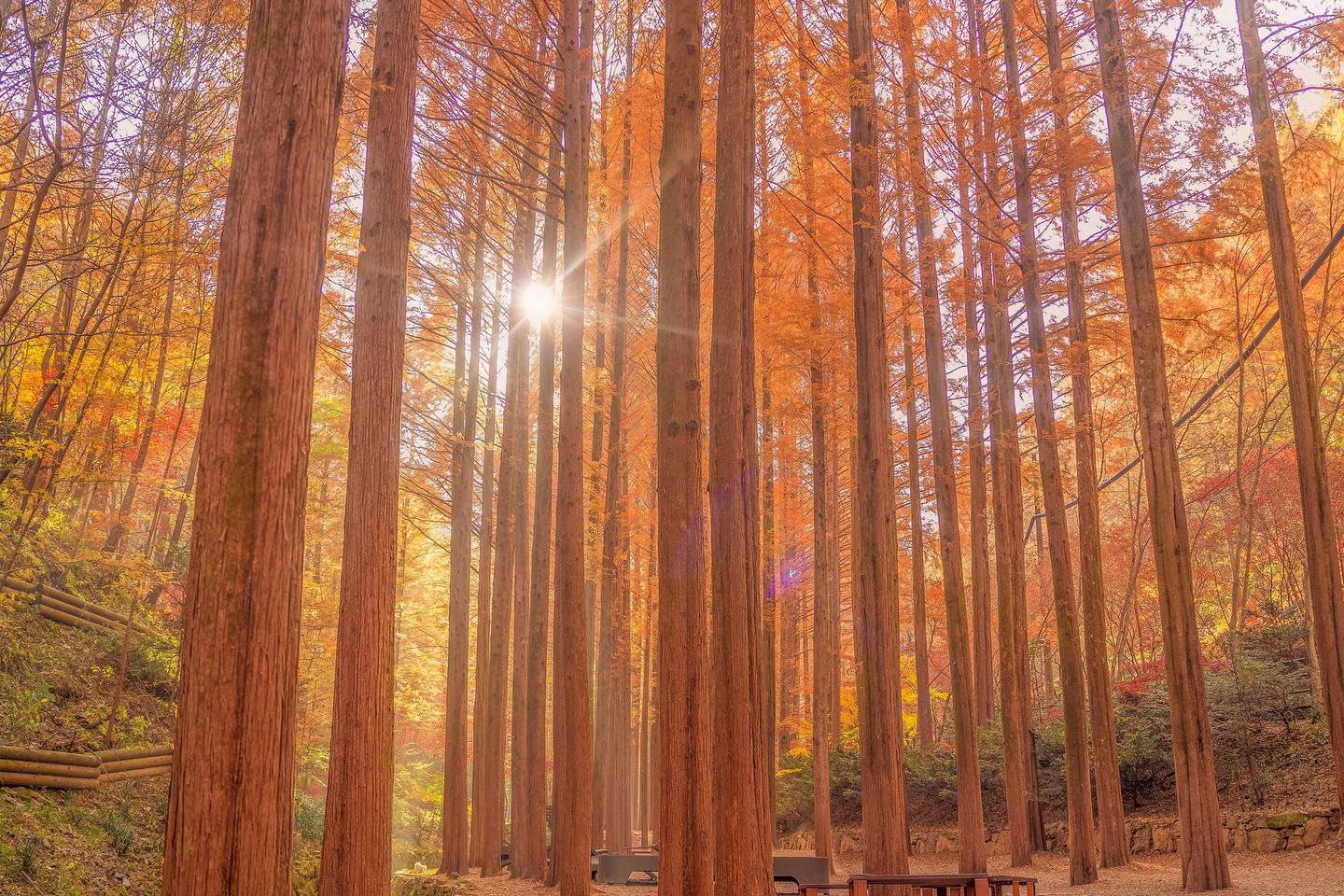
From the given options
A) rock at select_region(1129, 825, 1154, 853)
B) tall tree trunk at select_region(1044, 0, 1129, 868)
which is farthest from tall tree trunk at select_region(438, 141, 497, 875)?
rock at select_region(1129, 825, 1154, 853)

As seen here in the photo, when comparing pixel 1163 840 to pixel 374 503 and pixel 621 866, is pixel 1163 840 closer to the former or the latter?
pixel 621 866

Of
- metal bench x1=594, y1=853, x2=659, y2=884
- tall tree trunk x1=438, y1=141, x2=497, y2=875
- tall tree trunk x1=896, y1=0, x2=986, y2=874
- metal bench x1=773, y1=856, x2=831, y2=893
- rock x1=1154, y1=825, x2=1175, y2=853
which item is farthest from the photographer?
tall tree trunk x1=438, y1=141, x2=497, y2=875

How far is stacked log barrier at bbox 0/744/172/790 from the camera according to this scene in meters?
9.47

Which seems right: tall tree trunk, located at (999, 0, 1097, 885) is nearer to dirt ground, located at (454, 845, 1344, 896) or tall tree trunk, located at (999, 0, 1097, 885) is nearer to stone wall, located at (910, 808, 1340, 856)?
dirt ground, located at (454, 845, 1344, 896)

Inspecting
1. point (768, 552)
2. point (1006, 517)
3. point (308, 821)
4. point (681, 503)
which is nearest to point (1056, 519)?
point (1006, 517)

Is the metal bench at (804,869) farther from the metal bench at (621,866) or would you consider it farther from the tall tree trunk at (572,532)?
the tall tree trunk at (572,532)

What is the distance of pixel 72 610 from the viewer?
14.0m

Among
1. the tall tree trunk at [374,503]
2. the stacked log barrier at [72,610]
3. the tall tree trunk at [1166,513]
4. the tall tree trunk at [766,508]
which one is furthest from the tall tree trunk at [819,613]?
the stacked log barrier at [72,610]

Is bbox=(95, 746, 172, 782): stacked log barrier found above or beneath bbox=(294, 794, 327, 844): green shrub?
above

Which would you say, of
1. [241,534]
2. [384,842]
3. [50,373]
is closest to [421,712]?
[50,373]

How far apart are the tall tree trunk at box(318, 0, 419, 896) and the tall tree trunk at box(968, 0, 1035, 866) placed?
24.7 feet

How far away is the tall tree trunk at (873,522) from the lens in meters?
8.05

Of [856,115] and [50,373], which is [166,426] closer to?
[50,373]

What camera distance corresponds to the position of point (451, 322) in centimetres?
1875
